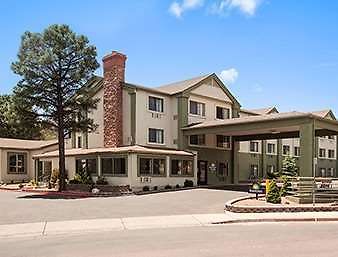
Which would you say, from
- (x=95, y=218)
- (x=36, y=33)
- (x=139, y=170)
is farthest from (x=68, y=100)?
(x=95, y=218)

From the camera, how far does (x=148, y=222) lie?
55.0ft

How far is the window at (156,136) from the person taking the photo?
123 ft

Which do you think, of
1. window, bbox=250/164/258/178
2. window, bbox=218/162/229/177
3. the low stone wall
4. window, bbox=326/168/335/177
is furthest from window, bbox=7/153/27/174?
window, bbox=326/168/335/177

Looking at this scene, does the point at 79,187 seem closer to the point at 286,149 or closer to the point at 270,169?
the point at 270,169

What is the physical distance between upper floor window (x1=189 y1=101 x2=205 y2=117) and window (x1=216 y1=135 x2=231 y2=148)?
10.7ft

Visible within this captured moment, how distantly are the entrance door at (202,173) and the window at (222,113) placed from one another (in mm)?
5052

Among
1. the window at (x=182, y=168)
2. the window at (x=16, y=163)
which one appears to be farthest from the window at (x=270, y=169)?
the window at (x=16, y=163)

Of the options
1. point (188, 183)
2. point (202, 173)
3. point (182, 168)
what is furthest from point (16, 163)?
point (188, 183)

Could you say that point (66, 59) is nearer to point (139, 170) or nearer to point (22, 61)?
point (22, 61)

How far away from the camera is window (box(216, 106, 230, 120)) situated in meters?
43.0

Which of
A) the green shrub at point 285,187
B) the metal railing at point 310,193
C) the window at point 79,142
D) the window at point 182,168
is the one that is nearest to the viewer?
the metal railing at point 310,193

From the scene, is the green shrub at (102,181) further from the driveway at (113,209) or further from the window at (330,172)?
the window at (330,172)

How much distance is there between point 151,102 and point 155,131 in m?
2.51

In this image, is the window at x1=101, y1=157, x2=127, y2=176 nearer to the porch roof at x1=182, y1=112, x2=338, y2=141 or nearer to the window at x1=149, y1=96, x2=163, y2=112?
the window at x1=149, y1=96, x2=163, y2=112
